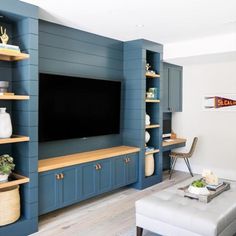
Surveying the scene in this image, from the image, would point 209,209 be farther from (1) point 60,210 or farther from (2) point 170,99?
(2) point 170,99

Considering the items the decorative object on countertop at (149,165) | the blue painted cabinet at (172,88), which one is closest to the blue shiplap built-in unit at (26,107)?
the decorative object on countertop at (149,165)

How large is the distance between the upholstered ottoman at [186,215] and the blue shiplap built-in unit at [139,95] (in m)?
1.64

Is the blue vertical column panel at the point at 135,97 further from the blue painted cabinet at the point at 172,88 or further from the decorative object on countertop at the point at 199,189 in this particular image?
the decorative object on countertop at the point at 199,189

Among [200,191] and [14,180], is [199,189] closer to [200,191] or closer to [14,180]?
[200,191]

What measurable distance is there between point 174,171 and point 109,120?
2.36 metres

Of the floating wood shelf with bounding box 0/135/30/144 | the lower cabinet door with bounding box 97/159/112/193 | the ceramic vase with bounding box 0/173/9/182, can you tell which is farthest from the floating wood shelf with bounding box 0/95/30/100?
the lower cabinet door with bounding box 97/159/112/193

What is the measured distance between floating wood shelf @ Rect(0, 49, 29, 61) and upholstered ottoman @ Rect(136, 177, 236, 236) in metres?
1.95

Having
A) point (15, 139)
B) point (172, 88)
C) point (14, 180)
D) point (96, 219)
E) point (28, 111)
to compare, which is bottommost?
point (96, 219)

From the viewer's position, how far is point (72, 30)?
3797 millimetres

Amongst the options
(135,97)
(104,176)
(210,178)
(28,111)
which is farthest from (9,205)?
(135,97)

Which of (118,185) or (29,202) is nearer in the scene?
(29,202)

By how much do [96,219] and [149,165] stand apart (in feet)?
5.48

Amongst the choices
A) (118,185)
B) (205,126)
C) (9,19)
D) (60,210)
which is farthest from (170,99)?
(9,19)

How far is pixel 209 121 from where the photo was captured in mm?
5492
